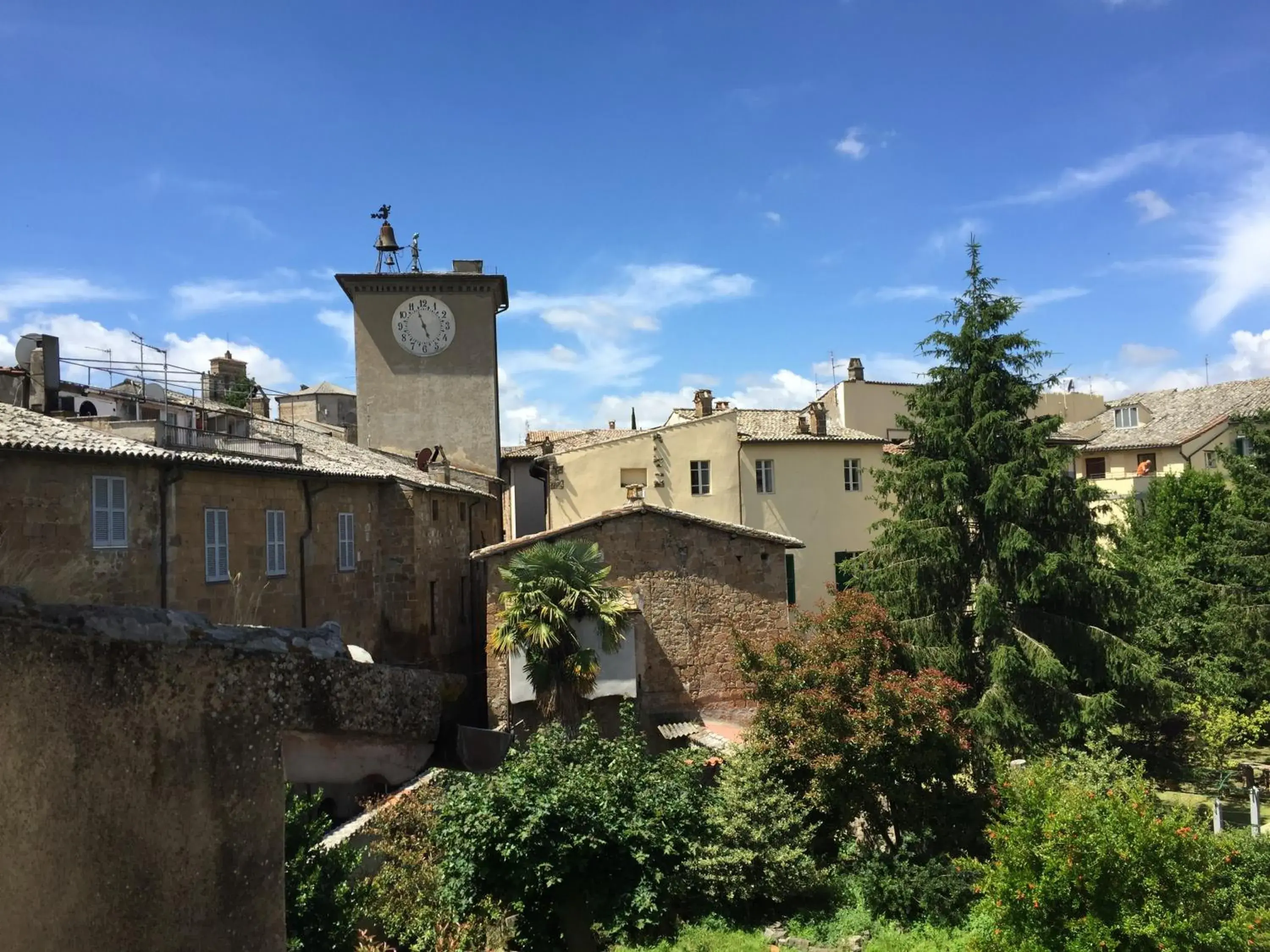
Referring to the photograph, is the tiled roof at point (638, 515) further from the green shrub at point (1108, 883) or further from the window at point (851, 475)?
the window at point (851, 475)

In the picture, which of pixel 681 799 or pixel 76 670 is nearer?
pixel 76 670

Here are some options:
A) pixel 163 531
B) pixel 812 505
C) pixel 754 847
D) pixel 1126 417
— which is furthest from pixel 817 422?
pixel 163 531

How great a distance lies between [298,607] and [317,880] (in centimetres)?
1233

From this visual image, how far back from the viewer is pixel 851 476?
35375 mm

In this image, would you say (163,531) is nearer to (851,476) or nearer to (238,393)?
(851,476)

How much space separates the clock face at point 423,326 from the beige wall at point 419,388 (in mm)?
211

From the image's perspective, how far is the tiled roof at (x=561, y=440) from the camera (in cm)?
3619

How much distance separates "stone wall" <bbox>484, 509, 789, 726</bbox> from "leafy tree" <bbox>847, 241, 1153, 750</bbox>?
11.6 feet

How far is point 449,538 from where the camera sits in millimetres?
28641

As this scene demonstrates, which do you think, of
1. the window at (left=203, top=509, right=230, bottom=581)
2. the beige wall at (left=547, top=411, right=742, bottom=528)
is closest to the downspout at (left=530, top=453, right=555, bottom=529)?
the beige wall at (left=547, top=411, right=742, bottom=528)

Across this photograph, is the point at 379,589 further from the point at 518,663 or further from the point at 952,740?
the point at 952,740

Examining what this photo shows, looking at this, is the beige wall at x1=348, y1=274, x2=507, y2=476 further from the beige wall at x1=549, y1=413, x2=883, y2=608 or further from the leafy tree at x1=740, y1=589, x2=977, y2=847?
the leafy tree at x1=740, y1=589, x2=977, y2=847

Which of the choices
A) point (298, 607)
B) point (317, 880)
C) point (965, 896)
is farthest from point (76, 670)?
point (298, 607)

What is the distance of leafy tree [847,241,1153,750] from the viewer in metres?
21.7
